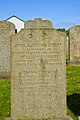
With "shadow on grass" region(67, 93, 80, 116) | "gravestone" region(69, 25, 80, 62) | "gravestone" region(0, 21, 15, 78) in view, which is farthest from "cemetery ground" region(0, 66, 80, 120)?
"gravestone" region(69, 25, 80, 62)

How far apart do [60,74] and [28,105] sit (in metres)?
1.10

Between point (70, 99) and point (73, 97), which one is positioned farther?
point (73, 97)

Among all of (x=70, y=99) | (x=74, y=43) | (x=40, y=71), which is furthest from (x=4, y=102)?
(x=74, y=43)

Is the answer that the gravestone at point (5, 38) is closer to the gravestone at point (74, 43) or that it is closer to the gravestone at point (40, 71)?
the gravestone at point (74, 43)

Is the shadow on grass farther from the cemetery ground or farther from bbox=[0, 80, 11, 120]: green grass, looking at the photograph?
bbox=[0, 80, 11, 120]: green grass

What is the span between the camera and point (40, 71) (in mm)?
7312

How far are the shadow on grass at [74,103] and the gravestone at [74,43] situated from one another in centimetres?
883

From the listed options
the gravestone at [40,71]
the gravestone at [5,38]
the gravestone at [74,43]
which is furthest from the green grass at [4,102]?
the gravestone at [74,43]

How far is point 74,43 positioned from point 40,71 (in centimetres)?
1150

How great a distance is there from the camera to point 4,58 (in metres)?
13.5

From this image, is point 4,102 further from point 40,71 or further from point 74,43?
point 74,43

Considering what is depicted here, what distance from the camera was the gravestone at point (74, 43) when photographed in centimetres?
1847

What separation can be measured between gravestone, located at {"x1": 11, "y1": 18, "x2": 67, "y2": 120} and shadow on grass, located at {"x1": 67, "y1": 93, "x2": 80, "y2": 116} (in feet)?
3.22

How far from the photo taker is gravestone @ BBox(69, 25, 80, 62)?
18469mm
